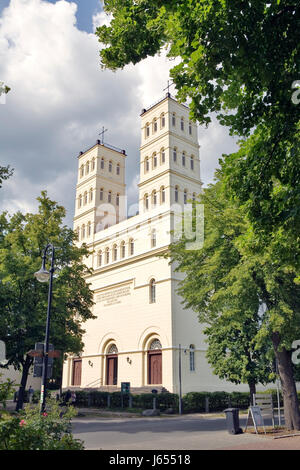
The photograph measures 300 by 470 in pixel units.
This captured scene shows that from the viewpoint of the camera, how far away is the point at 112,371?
3822cm

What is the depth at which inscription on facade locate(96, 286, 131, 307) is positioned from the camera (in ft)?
127

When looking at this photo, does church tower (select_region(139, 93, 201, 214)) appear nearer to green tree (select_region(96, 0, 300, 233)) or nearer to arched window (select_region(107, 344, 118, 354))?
arched window (select_region(107, 344, 118, 354))

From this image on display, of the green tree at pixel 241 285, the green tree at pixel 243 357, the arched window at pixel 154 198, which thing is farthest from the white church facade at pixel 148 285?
the green tree at pixel 241 285

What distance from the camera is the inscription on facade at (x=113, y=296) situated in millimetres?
38659

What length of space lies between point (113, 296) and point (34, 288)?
54.9ft

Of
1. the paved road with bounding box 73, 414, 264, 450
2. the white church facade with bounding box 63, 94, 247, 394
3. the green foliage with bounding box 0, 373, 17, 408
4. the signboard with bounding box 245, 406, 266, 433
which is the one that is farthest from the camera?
the white church facade with bounding box 63, 94, 247, 394

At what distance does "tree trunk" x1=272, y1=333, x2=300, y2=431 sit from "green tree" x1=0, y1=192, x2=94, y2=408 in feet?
38.4

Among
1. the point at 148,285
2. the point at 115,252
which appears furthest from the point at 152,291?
the point at 115,252

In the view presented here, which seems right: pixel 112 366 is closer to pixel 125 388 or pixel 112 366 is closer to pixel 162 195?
pixel 125 388

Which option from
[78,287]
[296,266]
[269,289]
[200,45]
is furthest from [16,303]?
[200,45]

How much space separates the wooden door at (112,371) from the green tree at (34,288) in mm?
13594

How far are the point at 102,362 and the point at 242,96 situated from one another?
114 feet

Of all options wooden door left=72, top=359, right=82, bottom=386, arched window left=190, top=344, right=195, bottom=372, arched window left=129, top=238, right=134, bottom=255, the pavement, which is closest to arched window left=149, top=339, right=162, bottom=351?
arched window left=190, top=344, right=195, bottom=372

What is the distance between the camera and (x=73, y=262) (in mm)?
27031
